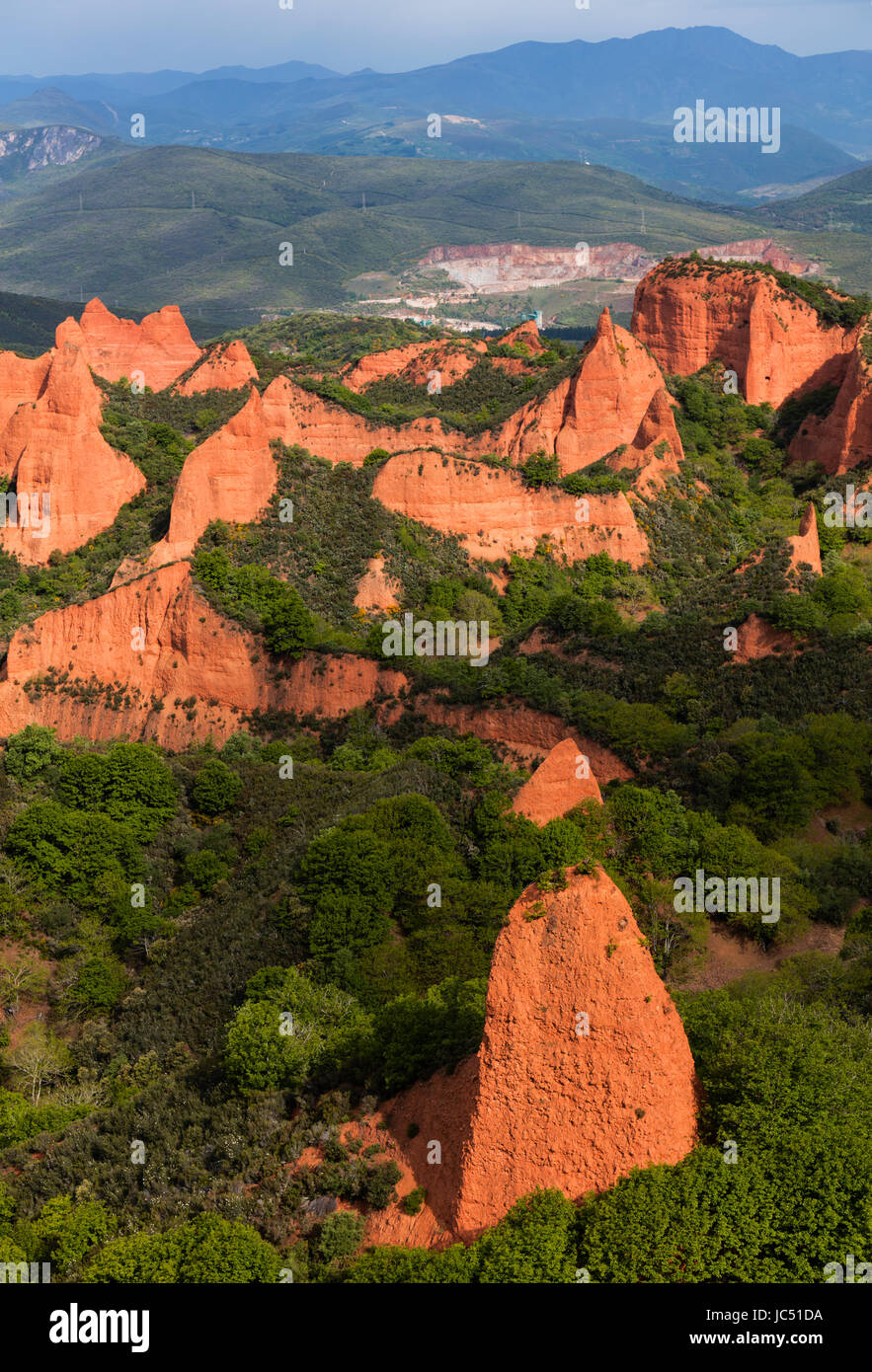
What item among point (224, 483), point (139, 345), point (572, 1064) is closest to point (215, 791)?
point (224, 483)

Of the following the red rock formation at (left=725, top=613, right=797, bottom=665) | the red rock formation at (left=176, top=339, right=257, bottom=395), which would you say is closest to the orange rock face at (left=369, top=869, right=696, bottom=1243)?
the red rock formation at (left=725, top=613, right=797, bottom=665)

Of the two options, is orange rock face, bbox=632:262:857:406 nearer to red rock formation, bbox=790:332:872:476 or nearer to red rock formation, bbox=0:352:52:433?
red rock formation, bbox=790:332:872:476

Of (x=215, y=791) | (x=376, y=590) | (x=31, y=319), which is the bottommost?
(x=215, y=791)

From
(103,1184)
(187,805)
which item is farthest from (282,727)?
(103,1184)

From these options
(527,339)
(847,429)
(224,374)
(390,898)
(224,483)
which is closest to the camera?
(390,898)

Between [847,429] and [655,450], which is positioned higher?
[847,429]

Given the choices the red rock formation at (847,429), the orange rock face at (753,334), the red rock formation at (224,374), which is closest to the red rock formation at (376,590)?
the red rock formation at (224,374)

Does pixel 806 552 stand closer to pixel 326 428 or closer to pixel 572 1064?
pixel 326 428
